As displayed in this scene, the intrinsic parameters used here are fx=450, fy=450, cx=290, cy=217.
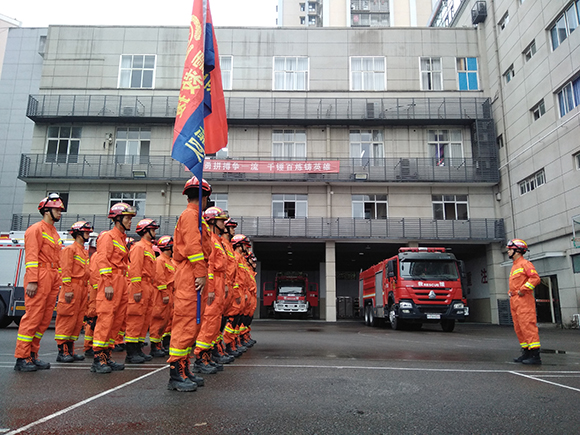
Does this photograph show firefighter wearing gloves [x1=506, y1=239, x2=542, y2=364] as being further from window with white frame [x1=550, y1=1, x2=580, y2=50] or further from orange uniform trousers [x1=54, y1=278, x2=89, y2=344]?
window with white frame [x1=550, y1=1, x2=580, y2=50]

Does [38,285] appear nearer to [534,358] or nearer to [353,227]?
[534,358]

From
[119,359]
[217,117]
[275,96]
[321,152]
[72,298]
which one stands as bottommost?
[119,359]

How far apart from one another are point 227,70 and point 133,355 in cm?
2466

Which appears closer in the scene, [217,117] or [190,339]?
[190,339]

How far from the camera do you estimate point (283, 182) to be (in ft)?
88.0

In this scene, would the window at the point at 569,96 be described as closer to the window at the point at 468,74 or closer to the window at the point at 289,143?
the window at the point at 468,74

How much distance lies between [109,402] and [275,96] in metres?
26.0

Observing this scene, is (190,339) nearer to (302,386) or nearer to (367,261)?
(302,386)

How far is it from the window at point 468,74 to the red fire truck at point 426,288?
51.5ft

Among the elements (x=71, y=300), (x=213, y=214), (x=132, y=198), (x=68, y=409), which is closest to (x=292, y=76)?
(x=132, y=198)

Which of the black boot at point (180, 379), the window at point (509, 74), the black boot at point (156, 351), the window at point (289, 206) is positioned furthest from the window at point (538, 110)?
the black boot at point (180, 379)

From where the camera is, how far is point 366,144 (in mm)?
27984

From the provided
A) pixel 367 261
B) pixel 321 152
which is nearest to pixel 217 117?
pixel 321 152

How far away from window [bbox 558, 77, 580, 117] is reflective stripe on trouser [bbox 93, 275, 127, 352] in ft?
65.4
